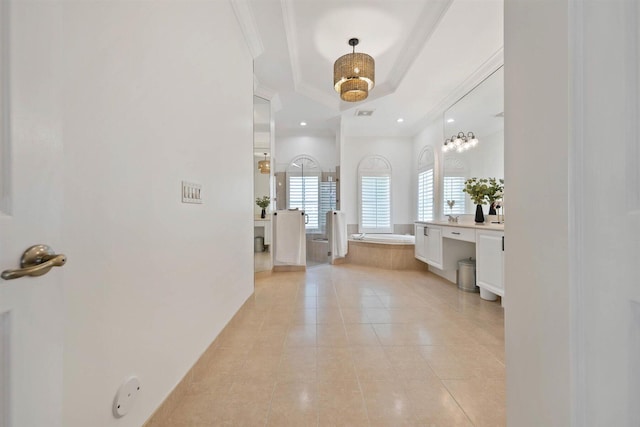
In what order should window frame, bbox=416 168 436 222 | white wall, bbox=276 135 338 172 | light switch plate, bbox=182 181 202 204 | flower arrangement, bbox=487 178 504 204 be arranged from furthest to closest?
white wall, bbox=276 135 338 172, window frame, bbox=416 168 436 222, flower arrangement, bbox=487 178 504 204, light switch plate, bbox=182 181 202 204

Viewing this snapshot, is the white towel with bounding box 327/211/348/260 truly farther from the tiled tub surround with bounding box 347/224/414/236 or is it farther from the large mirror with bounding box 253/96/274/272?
the large mirror with bounding box 253/96/274/272

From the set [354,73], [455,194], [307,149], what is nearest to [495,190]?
[455,194]

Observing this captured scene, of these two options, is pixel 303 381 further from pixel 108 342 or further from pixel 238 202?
pixel 238 202

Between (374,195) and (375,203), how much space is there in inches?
7.5

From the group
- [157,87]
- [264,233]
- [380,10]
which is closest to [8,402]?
[157,87]

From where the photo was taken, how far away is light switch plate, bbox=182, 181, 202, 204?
1442 mm

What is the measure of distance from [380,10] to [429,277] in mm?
3525

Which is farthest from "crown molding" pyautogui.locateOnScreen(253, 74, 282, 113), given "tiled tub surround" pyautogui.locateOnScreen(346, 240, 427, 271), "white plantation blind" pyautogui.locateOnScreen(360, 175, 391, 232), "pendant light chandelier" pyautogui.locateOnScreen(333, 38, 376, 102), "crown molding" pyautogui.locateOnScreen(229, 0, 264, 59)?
"tiled tub surround" pyautogui.locateOnScreen(346, 240, 427, 271)

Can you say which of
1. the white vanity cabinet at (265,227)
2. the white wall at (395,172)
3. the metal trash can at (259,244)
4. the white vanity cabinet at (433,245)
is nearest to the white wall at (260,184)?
the white vanity cabinet at (265,227)

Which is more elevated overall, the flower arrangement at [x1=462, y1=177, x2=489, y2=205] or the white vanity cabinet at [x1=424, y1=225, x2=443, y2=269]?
the flower arrangement at [x1=462, y1=177, x2=489, y2=205]

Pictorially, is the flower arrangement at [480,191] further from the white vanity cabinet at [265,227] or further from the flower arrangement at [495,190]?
the white vanity cabinet at [265,227]

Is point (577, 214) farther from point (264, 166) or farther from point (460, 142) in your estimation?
point (264, 166)

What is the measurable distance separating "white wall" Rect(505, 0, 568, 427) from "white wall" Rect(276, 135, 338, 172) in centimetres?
564

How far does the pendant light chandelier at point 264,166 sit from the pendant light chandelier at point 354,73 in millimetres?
1765
